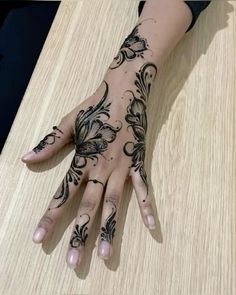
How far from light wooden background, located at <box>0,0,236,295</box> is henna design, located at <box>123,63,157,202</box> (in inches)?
0.8

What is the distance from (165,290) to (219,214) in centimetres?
16

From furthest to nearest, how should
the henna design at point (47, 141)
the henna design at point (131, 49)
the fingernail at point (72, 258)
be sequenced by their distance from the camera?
the henna design at point (131, 49), the henna design at point (47, 141), the fingernail at point (72, 258)

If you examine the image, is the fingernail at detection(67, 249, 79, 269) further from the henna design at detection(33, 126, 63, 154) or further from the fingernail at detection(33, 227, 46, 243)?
the henna design at detection(33, 126, 63, 154)

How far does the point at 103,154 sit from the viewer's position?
742 mm

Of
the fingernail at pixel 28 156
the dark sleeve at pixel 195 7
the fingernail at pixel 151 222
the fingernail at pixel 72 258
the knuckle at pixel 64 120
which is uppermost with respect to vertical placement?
the dark sleeve at pixel 195 7

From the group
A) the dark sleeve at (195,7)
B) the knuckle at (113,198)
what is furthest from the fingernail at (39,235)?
the dark sleeve at (195,7)

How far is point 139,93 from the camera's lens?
811 mm

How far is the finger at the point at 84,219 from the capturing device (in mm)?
637

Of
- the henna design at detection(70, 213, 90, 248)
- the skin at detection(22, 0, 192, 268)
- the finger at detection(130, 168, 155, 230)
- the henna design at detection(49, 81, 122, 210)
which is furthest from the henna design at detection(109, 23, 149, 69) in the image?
the henna design at detection(70, 213, 90, 248)

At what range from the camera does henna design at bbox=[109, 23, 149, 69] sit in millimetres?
852

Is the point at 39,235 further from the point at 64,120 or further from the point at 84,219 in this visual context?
the point at 64,120

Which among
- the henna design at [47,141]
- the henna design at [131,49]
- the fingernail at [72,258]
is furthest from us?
the henna design at [131,49]

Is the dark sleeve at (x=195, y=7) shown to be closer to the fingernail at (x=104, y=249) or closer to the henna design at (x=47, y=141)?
the henna design at (x=47, y=141)

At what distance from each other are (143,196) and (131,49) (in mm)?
320
